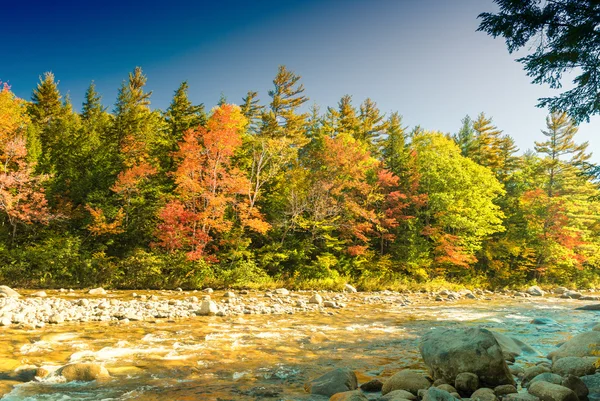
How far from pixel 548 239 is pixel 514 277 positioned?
3785mm

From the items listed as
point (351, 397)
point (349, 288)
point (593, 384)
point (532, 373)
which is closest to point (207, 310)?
point (351, 397)

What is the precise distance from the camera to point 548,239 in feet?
85.6

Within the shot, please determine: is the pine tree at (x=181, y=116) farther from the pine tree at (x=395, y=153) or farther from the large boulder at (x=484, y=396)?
the large boulder at (x=484, y=396)

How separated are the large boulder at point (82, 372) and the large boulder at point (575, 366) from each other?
261 inches

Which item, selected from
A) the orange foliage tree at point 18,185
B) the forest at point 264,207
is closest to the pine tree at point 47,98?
the forest at point 264,207

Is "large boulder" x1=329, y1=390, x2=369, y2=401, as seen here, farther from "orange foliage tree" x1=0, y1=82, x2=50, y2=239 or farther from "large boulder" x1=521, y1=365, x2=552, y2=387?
"orange foliage tree" x1=0, y1=82, x2=50, y2=239

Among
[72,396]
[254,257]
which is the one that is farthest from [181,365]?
[254,257]

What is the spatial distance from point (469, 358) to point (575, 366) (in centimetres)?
166

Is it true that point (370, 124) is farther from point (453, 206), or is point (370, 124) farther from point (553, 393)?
point (553, 393)

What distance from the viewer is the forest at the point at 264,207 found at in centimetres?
1797

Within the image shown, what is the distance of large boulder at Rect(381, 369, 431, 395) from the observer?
4.49m

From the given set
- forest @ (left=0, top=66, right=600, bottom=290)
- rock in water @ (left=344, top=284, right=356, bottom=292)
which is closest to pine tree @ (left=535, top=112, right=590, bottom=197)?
forest @ (left=0, top=66, right=600, bottom=290)

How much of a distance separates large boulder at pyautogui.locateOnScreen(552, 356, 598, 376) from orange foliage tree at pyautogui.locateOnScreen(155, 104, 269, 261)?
15.1 m

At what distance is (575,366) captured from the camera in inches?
199
